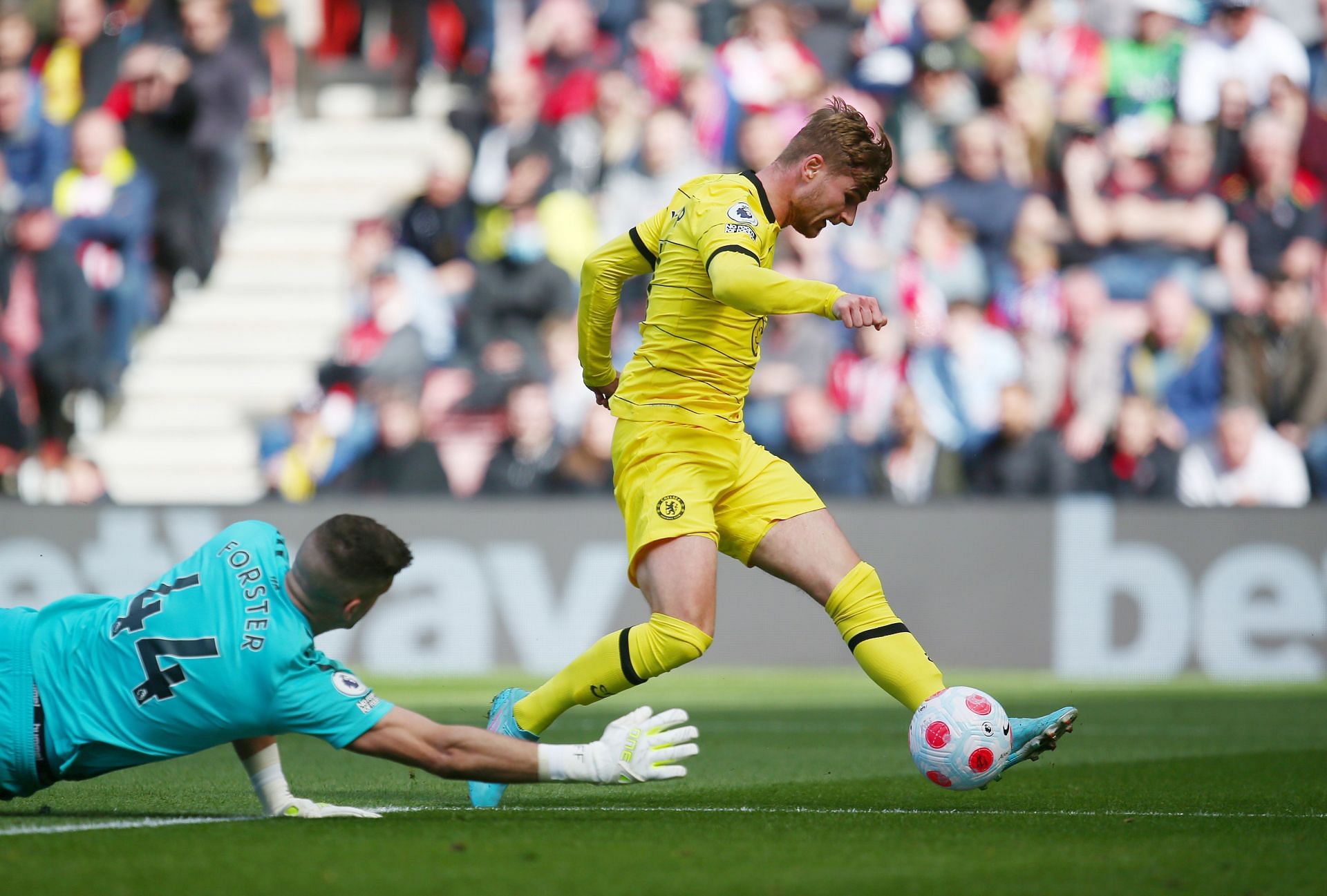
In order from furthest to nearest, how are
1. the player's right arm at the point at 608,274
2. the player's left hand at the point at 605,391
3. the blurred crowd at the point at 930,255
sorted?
the blurred crowd at the point at 930,255, the player's left hand at the point at 605,391, the player's right arm at the point at 608,274

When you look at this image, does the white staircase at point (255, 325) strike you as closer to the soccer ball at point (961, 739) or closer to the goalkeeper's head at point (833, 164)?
the goalkeeper's head at point (833, 164)

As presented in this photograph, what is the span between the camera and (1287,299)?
13406 mm

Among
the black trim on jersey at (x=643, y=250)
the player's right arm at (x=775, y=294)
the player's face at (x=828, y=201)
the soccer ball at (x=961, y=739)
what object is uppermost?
the player's face at (x=828, y=201)

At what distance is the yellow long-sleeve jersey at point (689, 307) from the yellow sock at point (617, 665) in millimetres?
740

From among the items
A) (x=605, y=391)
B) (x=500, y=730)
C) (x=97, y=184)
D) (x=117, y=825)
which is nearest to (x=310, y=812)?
(x=117, y=825)

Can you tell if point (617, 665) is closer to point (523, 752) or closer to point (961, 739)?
point (523, 752)

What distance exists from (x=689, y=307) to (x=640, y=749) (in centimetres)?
163

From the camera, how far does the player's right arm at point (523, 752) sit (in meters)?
5.05

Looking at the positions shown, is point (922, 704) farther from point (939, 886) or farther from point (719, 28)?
point (719, 28)

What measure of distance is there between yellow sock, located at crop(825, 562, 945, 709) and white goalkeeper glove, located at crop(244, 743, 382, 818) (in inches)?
66.3

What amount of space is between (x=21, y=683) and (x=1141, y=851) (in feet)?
9.97

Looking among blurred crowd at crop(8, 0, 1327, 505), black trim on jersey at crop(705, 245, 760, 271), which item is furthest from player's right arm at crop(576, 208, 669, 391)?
blurred crowd at crop(8, 0, 1327, 505)

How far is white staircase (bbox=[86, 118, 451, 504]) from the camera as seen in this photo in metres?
16.1

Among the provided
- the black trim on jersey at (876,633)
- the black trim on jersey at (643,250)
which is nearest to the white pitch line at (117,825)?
the black trim on jersey at (876,633)
